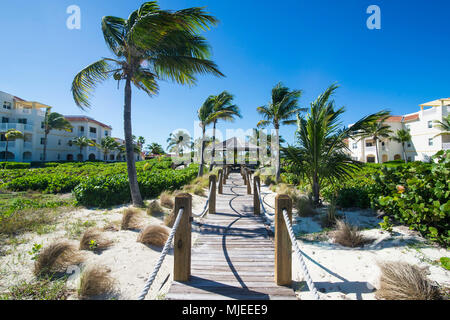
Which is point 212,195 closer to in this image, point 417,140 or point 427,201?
point 427,201

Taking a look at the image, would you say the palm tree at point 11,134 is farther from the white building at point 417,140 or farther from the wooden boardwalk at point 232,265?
the white building at point 417,140

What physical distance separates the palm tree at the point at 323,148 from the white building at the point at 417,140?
78.0 feet

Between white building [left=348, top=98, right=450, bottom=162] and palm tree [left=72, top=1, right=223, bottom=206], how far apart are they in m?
26.4

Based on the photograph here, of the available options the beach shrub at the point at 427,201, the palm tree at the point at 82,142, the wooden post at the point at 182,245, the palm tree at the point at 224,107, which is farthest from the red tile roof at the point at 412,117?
the palm tree at the point at 82,142

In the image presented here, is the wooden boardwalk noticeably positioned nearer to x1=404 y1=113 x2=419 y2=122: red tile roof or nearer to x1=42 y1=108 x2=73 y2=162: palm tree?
x1=42 y1=108 x2=73 y2=162: palm tree

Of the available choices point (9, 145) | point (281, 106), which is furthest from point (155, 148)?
point (281, 106)

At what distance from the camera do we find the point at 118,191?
7.25 m

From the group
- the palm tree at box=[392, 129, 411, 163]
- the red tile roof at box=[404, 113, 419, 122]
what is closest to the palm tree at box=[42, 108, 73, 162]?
the palm tree at box=[392, 129, 411, 163]

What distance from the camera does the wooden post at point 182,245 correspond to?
8.43ft

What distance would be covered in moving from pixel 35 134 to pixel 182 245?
4513 centimetres

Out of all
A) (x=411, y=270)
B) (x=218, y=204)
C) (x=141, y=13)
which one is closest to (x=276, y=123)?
(x=218, y=204)

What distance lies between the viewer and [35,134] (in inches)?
1266

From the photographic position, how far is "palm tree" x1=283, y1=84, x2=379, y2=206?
17.8ft
